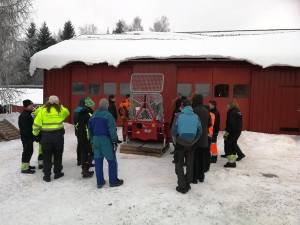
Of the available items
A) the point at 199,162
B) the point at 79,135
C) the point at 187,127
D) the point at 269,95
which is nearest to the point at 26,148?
the point at 79,135

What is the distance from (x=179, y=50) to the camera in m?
13.0

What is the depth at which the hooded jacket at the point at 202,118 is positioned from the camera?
20.1 ft

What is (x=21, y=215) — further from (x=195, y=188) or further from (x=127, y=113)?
(x=127, y=113)

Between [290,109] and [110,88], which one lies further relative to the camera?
[110,88]

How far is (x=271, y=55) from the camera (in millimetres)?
11672

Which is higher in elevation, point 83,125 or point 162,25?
point 162,25

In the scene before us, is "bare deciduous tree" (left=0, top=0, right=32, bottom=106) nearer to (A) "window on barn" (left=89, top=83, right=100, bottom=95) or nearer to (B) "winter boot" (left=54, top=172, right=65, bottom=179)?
(A) "window on barn" (left=89, top=83, right=100, bottom=95)

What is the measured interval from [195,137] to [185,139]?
26 centimetres

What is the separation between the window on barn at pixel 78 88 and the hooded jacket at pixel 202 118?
899 centimetres

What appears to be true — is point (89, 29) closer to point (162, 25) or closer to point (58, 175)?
point (162, 25)

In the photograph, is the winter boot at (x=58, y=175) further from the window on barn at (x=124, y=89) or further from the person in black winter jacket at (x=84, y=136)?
the window on barn at (x=124, y=89)

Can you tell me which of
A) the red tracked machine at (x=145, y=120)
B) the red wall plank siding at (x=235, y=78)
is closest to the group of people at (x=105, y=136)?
the red tracked machine at (x=145, y=120)

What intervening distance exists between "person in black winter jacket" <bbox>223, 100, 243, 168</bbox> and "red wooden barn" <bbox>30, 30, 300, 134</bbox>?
5215mm

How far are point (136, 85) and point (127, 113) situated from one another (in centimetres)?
137
